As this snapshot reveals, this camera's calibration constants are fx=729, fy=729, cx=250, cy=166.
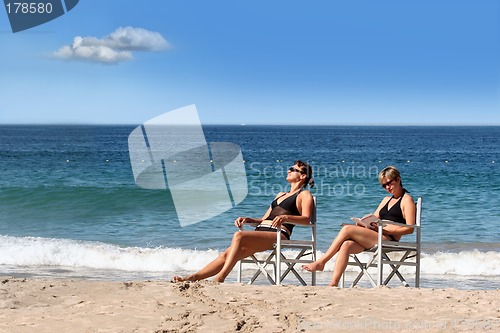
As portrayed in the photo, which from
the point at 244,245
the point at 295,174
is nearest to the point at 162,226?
the point at 295,174

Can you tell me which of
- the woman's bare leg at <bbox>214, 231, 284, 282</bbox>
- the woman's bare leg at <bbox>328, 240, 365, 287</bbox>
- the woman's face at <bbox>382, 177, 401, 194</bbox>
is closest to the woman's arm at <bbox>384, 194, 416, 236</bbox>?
the woman's face at <bbox>382, 177, 401, 194</bbox>

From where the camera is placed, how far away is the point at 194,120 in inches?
320

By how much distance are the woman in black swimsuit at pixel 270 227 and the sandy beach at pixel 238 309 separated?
265mm

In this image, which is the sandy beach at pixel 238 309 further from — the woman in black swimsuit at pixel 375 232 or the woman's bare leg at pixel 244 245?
the woman in black swimsuit at pixel 375 232

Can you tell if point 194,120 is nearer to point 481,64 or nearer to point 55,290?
point 55,290

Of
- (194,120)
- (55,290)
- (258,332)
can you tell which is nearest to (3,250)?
(194,120)

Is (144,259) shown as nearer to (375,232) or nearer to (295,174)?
(295,174)

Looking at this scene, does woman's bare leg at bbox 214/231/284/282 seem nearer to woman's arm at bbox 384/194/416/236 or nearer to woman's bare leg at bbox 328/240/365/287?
woman's bare leg at bbox 328/240/365/287

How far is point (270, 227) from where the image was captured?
570 centimetres

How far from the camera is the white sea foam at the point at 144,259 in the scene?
9.27 meters

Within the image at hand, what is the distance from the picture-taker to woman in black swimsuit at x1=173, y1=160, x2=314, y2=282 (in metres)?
5.43

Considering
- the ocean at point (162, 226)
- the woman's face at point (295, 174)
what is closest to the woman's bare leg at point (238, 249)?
the woman's face at point (295, 174)

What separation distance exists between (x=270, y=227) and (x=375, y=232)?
810mm

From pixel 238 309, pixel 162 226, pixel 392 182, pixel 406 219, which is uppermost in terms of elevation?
pixel 392 182
